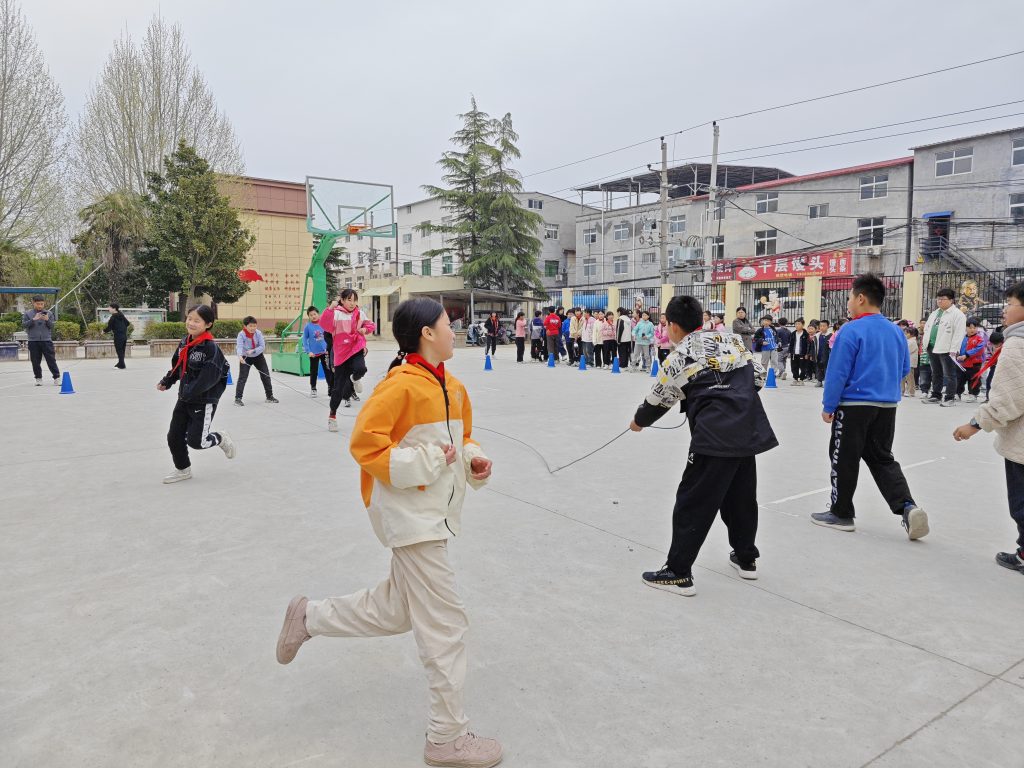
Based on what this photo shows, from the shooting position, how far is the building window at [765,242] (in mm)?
36688

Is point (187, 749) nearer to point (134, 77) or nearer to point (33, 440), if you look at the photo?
point (33, 440)

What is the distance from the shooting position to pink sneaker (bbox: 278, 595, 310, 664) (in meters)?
2.64

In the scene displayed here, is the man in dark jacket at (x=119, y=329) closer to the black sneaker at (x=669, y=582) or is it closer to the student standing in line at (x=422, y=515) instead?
the black sneaker at (x=669, y=582)

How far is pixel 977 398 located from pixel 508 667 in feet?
42.8

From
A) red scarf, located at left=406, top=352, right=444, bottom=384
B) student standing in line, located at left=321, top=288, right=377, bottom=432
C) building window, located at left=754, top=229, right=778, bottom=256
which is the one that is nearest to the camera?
red scarf, located at left=406, top=352, right=444, bottom=384

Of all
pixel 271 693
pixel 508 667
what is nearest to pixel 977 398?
pixel 508 667

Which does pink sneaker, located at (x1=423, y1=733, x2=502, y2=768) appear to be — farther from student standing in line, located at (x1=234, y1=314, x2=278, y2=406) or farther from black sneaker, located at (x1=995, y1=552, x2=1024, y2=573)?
student standing in line, located at (x1=234, y1=314, x2=278, y2=406)

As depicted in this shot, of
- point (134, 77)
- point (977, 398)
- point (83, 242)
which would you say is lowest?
point (977, 398)

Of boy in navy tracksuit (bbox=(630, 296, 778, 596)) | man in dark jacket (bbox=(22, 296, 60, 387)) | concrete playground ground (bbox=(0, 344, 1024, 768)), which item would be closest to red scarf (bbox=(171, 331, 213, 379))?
concrete playground ground (bbox=(0, 344, 1024, 768))

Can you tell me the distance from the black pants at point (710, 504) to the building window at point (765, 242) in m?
36.0

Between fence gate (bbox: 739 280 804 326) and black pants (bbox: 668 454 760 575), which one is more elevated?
fence gate (bbox: 739 280 804 326)

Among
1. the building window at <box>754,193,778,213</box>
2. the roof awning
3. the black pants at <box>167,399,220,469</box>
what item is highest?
the building window at <box>754,193,778,213</box>

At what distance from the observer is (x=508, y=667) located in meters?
2.90

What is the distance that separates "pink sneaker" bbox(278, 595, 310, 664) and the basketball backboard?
1414 cm
